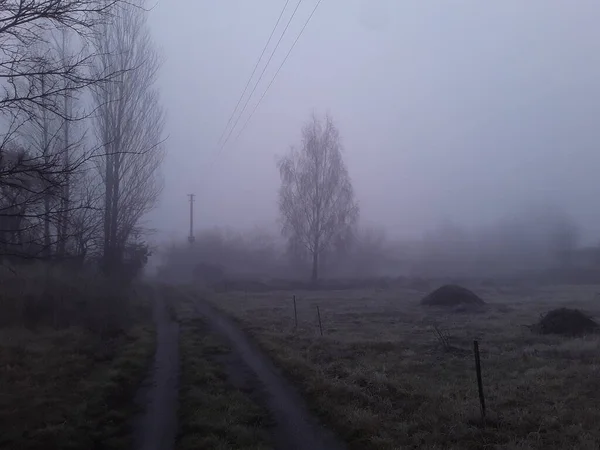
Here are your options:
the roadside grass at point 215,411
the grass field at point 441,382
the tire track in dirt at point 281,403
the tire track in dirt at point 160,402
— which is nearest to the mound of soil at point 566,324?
the grass field at point 441,382

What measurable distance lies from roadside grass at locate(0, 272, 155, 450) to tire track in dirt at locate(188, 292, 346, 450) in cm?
214

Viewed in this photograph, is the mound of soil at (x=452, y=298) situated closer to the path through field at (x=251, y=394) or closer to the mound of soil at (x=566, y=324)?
the mound of soil at (x=566, y=324)

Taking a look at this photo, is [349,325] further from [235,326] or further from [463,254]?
[463,254]

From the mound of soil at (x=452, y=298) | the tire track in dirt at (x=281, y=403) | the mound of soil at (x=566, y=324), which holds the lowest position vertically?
the tire track in dirt at (x=281, y=403)

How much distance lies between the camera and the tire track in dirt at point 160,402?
839 centimetres

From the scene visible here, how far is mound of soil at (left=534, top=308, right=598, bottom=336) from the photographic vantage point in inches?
763

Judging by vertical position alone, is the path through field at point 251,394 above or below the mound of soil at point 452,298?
below

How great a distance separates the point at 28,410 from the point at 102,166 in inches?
814

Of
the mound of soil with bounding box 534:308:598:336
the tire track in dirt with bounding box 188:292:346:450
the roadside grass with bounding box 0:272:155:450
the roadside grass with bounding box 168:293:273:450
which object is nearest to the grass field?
the tire track in dirt with bounding box 188:292:346:450

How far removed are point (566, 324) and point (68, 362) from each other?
48.5 feet

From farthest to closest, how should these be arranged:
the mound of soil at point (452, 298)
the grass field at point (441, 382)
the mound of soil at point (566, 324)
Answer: the mound of soil at point (452, 298), the mound of soil at point (566, 324), the grass field at point (441, 382)

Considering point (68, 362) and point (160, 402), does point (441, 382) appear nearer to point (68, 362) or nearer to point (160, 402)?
point (160, 402)

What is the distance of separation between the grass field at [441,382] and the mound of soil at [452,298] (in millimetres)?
9117

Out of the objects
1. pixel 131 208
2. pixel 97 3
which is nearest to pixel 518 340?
pixel 97 3
